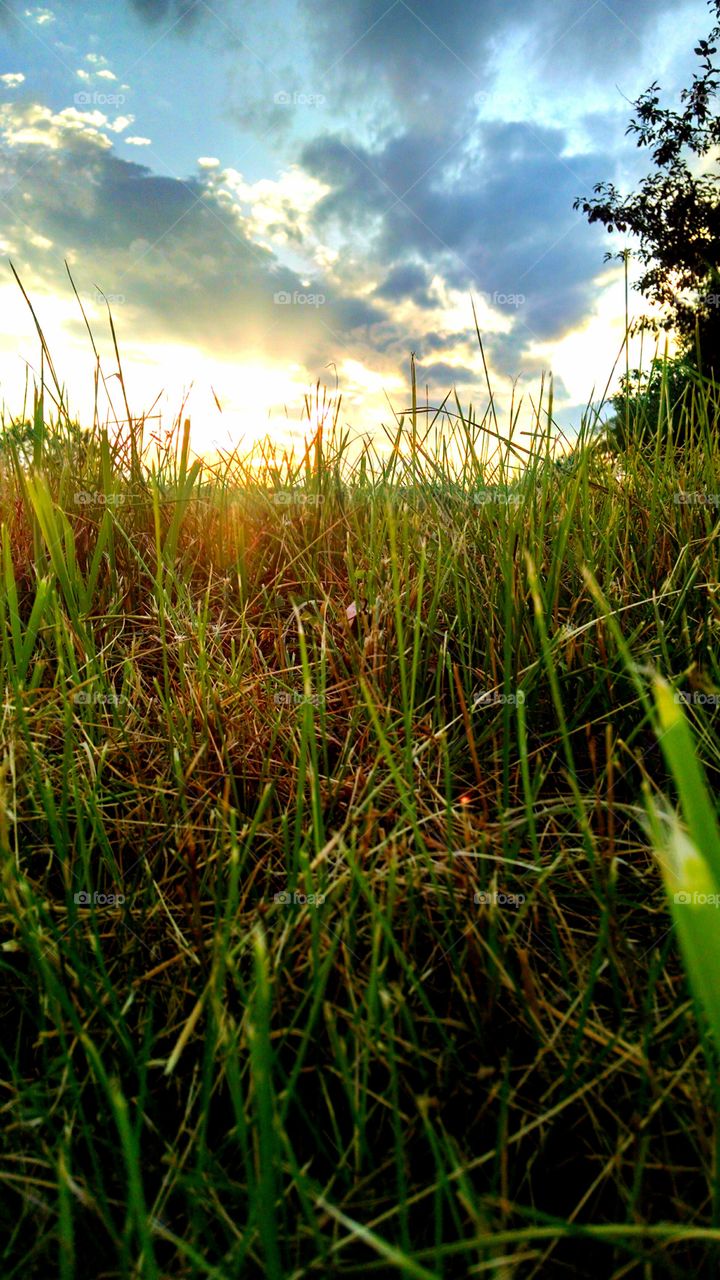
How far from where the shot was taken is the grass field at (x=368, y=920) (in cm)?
65

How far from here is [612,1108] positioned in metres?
0.75

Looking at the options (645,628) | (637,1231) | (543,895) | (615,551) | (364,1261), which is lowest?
(364,1261)

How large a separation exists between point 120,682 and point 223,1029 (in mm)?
891

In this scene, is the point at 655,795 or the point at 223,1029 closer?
the point at 223,1029

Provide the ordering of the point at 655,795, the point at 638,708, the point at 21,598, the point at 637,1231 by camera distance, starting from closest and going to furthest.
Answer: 1. the point at 637,1231
2. the point at 655,795
3. the point at 638,708
4. the point at 21,598

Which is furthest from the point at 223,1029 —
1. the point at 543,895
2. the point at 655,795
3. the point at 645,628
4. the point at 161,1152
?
the point at 645,628

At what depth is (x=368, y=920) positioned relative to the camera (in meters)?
0.91

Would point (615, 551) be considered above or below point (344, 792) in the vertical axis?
above

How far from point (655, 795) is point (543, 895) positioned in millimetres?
350

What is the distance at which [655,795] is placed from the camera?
1.12 meters

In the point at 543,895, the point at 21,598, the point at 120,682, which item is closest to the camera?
the point at 543,895

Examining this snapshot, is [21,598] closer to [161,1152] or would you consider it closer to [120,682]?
[120,682]

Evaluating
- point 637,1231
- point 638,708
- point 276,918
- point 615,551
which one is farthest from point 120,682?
point 637,1231

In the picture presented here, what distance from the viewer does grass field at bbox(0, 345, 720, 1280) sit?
2.14 feet
